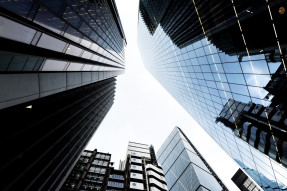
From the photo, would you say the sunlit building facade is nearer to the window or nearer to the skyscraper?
the window

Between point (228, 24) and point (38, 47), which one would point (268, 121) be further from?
point (38, 47)

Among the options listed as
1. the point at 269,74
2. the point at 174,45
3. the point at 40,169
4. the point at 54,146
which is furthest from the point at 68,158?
the point at 174,45

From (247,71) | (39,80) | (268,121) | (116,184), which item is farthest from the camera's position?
(116,184)

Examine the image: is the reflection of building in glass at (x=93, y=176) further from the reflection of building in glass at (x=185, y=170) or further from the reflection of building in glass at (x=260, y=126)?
the reflection of building in glass at (x=260, y=126)

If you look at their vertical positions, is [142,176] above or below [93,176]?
above

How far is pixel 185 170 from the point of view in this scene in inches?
2908

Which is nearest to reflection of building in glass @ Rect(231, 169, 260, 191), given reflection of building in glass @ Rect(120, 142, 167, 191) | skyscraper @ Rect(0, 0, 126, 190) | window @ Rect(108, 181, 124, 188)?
reflection of building in glass @ Rect(120, 142, 167, 191)

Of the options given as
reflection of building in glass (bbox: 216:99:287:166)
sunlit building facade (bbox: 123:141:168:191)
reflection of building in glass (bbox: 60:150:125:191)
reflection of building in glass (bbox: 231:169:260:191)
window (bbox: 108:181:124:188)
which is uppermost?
reflection of building in glass (bbox: 216:99:287:166)

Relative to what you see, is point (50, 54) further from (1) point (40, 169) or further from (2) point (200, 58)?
(2) point (200, 58)

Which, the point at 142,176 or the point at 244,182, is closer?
the point at 142,176

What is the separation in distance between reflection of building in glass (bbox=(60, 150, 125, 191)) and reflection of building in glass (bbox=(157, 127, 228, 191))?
3254 centimetres

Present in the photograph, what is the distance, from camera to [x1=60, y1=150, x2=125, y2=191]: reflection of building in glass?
40938 mm

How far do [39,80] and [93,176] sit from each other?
44.8 meters

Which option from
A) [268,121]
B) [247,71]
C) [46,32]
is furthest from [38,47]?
[268,121]
